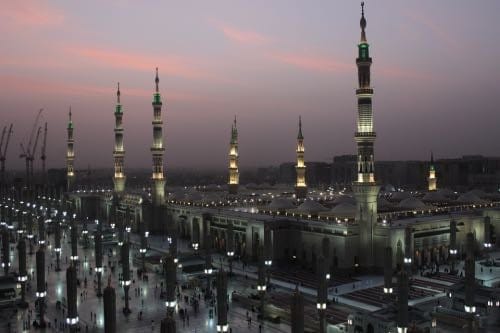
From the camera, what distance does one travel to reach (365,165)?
122 ft

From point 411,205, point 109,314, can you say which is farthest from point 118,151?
point 109,314

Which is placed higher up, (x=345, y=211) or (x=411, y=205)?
(x=411, y=205)

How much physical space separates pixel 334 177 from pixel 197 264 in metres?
116

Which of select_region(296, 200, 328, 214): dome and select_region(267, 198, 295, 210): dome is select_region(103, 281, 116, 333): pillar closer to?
select_region(296, 200, 328, 214): dome

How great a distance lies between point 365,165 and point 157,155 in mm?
28488

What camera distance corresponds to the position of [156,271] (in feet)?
128

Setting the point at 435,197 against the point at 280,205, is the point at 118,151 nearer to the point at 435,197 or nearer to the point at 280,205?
the point at 280,205

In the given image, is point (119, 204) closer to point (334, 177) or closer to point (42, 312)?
point (42, 312)

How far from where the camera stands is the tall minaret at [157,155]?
5819 cm

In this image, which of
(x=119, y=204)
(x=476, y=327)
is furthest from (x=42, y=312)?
(x=119, y=204)

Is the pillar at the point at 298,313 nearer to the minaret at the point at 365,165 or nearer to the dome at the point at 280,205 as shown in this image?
the minaret at the point at 365,165

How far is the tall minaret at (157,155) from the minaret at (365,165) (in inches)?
1071

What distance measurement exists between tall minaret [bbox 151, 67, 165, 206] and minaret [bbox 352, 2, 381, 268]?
27211mm

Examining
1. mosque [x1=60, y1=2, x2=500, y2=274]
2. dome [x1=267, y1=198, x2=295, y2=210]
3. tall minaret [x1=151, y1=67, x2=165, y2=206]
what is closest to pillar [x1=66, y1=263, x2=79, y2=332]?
mosque [x1=60, y1=2, x2=500, y2=274]
